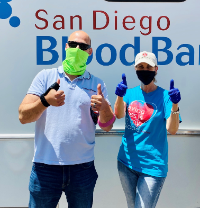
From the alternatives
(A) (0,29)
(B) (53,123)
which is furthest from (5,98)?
(B) (53,123)

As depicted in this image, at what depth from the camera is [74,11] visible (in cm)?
200

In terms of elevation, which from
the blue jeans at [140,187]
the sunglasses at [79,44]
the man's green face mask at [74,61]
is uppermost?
the sunglasses at [79,44]

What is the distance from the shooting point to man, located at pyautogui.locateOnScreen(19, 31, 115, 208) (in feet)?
4.75

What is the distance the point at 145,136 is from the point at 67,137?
57cm

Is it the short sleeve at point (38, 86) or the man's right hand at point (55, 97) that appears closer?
the man's right hand at point (55, 97)

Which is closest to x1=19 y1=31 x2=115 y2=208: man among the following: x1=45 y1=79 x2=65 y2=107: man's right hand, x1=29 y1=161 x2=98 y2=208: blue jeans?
x1=29 y1=161 x2=98 y2=208: blue jeans

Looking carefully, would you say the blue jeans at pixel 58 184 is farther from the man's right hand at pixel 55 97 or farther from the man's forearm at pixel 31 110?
the man's right hand at pixel 55 97

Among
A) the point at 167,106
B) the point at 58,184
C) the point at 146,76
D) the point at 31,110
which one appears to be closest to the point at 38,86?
the point at 31,110

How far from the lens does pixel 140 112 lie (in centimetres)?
166

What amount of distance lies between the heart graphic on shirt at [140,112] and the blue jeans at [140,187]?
37 cm

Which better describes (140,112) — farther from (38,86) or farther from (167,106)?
(38,86)

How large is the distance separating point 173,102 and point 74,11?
1.17 metres

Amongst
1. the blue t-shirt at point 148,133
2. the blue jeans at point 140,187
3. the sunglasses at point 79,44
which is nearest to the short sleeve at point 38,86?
the sunglasses at point 79,44

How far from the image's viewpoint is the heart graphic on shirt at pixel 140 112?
165 centimetres
